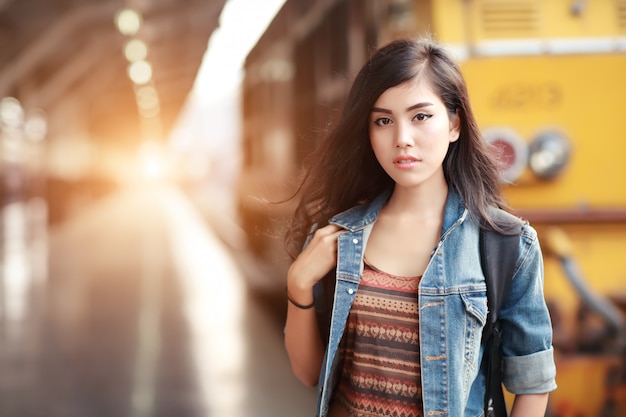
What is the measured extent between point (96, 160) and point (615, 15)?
35.3 m

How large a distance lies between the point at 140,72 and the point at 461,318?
76.4 ft

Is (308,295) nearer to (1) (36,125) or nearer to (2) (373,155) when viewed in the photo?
(2) (373,155)

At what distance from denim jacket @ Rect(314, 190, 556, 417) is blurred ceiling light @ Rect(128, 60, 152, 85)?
20.6 meters

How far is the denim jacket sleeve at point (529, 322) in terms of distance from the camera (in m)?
1.43

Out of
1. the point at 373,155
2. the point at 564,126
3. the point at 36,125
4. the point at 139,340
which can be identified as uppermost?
the point at 36,125

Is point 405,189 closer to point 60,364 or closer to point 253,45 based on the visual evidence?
point 60,364

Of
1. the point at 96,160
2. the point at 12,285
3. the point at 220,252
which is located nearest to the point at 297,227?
the point at 12,285

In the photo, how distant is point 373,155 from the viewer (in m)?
1.64

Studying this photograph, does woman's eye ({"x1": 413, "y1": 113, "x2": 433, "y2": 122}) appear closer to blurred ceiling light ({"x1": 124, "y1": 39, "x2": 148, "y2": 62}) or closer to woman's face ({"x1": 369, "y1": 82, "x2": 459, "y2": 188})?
woman's face ({"x1": 369, "y1": 82, "x2": 459, "y2": 188})

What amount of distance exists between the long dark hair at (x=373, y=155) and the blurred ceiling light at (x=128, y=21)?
13.7m

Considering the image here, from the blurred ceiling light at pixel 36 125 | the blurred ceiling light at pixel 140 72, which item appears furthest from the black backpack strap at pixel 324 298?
the blurred ceiling light at pixel 140 72

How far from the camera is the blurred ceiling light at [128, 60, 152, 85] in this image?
71.2 ft

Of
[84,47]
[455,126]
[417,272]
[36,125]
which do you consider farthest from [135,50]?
[417,272]

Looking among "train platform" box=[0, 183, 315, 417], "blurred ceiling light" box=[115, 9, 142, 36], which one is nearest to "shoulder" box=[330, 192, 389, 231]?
"train platform" box=[0, 183, 315, 417]
